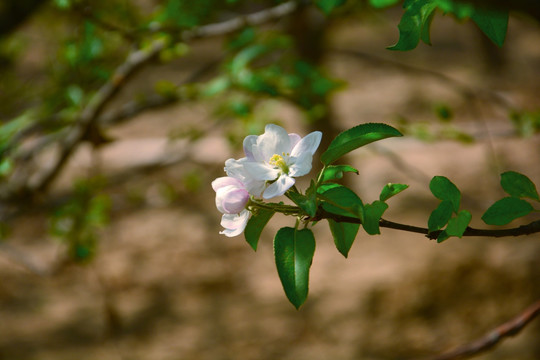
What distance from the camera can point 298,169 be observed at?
48 cm

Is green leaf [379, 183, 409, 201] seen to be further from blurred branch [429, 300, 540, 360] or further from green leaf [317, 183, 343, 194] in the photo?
blurred branch [429, 300, 540, 360]

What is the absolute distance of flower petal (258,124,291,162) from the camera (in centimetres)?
51

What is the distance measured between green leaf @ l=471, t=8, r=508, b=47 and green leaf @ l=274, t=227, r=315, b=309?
0.28 meters

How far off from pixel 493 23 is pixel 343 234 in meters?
0.27

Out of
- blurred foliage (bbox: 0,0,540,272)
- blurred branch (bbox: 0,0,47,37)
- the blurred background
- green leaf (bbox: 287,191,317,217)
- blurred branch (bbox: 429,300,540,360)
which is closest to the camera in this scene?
green leaf (bbox: 287,191,317,217)

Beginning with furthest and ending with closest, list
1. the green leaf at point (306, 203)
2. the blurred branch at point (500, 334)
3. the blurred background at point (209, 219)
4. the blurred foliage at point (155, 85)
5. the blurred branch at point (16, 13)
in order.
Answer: the blurred background at point (209, 219) < the blurred foliage at point (155, 85) < the blurred branch at point (16, 13) < the blurred branch at point (500, 334) < the green leaf at point (306, 203)

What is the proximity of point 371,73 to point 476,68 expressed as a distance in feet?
2.47

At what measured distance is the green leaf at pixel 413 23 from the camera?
0.52 meters

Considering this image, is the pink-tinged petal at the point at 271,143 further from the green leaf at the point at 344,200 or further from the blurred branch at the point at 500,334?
the blurred branch at the point at 500,334

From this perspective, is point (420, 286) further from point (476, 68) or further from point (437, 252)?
point (476, 68)

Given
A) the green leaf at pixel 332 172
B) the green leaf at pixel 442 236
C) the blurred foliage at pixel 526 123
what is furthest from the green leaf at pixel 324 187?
the blurred foliage at pixel 526 123

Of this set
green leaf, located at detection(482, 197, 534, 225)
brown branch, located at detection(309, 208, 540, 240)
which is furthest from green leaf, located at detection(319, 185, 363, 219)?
green leaf, located at detection(482, 197, 534, 225)

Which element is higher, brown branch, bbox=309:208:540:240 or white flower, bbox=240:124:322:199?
white flower, bbox=240:124:322:199

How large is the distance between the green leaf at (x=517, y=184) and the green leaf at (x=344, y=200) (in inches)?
6.9
